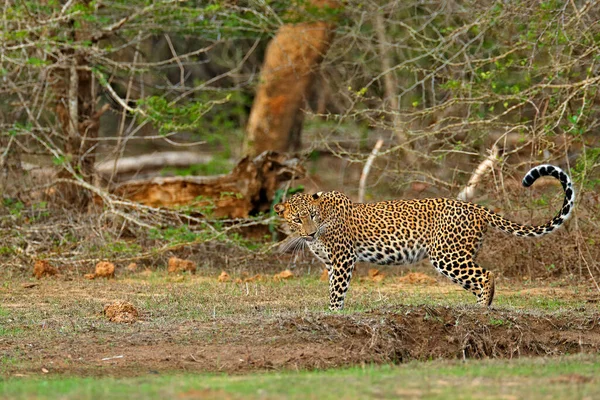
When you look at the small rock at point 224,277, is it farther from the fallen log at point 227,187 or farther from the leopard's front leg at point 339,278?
the leopard's front leg at point 339,278

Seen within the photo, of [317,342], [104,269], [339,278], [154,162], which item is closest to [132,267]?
[104,269]

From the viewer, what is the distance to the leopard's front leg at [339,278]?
1150 centimetres

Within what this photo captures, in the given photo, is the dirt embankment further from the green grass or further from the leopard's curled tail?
the leopard's curled tail

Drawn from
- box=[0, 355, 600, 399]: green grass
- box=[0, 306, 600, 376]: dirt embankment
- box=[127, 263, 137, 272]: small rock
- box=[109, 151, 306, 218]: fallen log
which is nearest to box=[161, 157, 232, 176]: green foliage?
box=[109, 151, 306, 218]: fallen log

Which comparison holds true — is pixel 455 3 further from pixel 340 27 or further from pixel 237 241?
pixel 237 241

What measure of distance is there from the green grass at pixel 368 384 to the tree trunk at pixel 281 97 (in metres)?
12.3

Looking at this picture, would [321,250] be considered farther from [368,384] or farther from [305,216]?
[368,384]

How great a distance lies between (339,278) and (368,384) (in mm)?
4636

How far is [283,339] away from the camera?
9.36m

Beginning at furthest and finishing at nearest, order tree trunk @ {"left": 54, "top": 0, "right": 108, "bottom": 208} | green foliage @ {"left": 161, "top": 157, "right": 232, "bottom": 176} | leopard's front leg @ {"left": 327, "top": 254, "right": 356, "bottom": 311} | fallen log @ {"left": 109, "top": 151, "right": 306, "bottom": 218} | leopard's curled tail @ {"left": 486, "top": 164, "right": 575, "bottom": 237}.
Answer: green foliage @ {"left": 161, "top": 157, "right": 232, "bottom": 176} < fallen log @ {"left": 109, "top": 151, "right": 306, "bottom": 218} < tree trunk @ {"left": 54, "top": 0, "right": 108, "bottom": 208} < leopard's front leg @ {"left": 327, "top": 254, "right": 356, "bottom": 311} < leopard's curled tail @ {"left": 486, "top": 164, "right": 575, "bottom": 237}

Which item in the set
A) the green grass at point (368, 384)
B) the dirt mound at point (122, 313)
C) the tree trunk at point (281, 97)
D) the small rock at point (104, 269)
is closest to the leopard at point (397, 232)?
→ the dirt mound at point (122, 313)

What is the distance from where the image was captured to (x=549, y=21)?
13.2 meters

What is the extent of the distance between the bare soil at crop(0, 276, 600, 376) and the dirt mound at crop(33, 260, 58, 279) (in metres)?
3.11

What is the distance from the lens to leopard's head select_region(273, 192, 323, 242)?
11836mm
